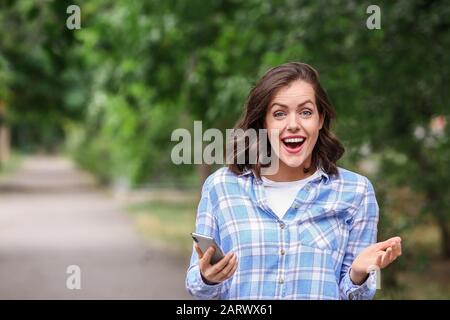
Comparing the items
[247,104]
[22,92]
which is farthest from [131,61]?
[22,92]

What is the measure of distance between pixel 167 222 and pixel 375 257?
1712cm

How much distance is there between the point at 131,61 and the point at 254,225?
8.86 m

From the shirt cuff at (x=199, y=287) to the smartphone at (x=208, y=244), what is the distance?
12cm

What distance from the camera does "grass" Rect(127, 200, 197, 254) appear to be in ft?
52.5

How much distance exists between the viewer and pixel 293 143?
2.51 metres

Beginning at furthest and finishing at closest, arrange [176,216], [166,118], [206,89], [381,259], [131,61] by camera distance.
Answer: [176,216]
[166,118]
[131,61]
[206,89]
[381,259]

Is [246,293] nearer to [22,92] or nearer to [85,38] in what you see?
[85,38]

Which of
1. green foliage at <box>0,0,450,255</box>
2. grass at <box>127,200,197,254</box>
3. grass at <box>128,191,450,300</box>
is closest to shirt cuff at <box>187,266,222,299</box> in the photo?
grass at <box>128,191,450,300</box>

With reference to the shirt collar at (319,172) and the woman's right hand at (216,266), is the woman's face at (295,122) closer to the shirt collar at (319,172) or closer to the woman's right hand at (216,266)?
the shirt collar at (319,172)

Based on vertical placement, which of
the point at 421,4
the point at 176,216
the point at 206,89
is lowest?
the point at 176,216

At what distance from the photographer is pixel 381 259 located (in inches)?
89.6

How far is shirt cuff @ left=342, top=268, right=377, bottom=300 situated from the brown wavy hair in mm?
322

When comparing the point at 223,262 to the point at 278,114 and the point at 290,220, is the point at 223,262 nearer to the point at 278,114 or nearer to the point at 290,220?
the point at 290,220

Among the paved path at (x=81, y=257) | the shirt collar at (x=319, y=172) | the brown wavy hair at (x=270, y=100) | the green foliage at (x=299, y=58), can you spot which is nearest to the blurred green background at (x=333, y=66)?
the green foliage at (x=299, y=58)
